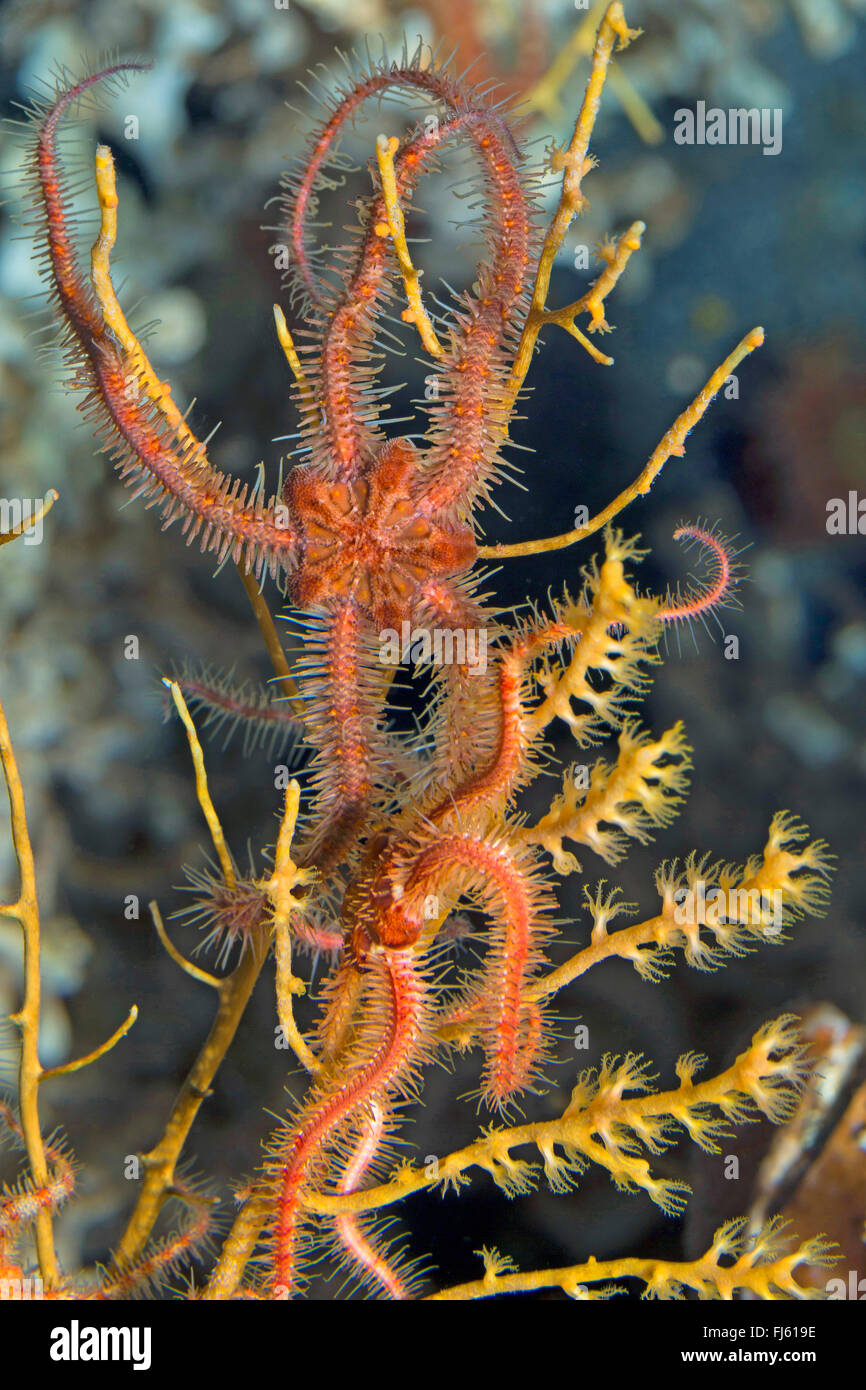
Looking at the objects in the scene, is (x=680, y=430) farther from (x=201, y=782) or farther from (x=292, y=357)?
(x=201, y=782)

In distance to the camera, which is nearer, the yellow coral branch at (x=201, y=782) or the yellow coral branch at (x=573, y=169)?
the yellow coral branch at (x=573, y=169)

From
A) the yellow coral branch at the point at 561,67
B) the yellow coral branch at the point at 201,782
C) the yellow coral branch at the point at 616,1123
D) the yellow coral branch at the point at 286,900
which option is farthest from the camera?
the yellow coral branch at the point at 561,67

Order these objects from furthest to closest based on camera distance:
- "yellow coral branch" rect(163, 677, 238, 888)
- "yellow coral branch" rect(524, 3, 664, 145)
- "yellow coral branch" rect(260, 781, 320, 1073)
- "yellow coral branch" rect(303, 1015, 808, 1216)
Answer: "yellow coral branch" rect(524, 3, 664, 145) < "yellow coral branch" rect(163, 677, 238, 888) < "yellow coral branch" rect(303, 1015, 808, 1216) < "yellow coral branch" rect(260, 781, 320, 1073)

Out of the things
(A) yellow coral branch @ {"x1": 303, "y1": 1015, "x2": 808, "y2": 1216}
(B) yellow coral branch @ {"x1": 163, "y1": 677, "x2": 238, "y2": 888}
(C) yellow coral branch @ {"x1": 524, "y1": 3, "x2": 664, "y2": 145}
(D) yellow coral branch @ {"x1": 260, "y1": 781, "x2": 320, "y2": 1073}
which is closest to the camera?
(D) yellow coral branch @ {"x1": 260, "y1": 781, "x2": 320, "y2": 1073}

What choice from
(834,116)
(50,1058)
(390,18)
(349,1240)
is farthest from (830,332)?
(50,1058)

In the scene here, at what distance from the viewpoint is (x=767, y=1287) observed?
4.06ft

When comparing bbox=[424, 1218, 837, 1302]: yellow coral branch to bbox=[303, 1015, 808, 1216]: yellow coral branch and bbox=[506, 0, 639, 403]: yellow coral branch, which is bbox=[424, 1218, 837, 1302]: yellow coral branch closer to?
bbox=[303, 1015, 808, 1216]: yellow coral branch

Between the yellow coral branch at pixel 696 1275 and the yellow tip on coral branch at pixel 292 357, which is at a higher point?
the yellow tip on coral branch at pixel 292 357

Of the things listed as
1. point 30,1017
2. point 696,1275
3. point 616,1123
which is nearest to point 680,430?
point 616,1123

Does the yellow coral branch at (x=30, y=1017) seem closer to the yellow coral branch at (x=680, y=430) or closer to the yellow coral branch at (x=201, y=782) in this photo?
the yellow coral branch at (x=201, y=782)

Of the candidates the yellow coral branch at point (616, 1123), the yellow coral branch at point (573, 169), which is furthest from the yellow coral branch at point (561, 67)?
the yellow coral branch at point (616, 1123)

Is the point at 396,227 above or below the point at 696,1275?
above

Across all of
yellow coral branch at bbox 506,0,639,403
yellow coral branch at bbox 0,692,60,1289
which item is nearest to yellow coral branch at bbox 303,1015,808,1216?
yellow coral branch at bbox 0,692,60,1289

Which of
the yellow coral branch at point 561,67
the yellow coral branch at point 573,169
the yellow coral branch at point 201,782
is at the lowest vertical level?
the yellow coral branch at point 201,782
